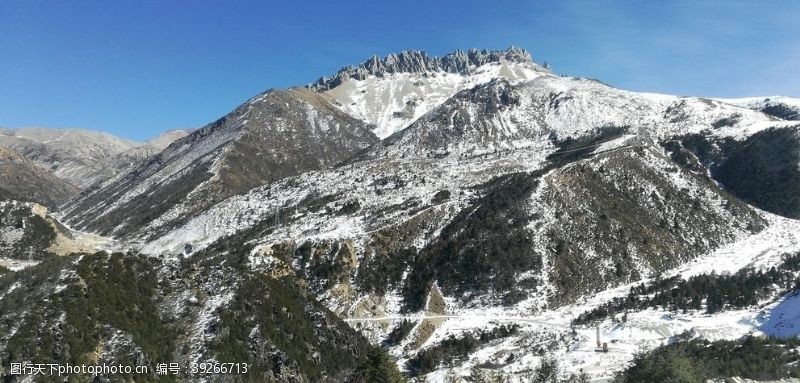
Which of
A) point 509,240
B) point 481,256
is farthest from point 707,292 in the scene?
point 481,256

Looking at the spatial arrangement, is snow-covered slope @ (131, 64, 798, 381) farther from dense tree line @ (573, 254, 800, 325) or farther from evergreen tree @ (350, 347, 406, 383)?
evergreen tree @ (350, 347, 406, 383)

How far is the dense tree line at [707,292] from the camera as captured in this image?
8044 cm

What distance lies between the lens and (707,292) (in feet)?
276

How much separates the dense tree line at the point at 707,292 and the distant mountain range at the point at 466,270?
0.37 meters

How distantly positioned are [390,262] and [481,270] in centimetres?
1504

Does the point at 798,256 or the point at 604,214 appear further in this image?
the point at 604,214

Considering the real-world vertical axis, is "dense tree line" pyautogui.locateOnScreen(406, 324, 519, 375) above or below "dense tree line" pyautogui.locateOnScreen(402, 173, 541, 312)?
below

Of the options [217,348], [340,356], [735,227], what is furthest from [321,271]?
[735,227]

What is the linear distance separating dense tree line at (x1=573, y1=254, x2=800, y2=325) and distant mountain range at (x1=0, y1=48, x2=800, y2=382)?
372 millimetres

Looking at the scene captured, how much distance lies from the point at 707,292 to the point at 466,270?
34839mm

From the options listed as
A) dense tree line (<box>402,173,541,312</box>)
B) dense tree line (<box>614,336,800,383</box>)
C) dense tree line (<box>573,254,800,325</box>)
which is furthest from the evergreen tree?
dense tree line (<box>402,173,541,312</box>)

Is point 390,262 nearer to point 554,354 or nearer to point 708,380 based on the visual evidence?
point 554,354

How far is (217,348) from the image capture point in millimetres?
49500

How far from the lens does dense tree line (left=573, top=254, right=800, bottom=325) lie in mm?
80438
